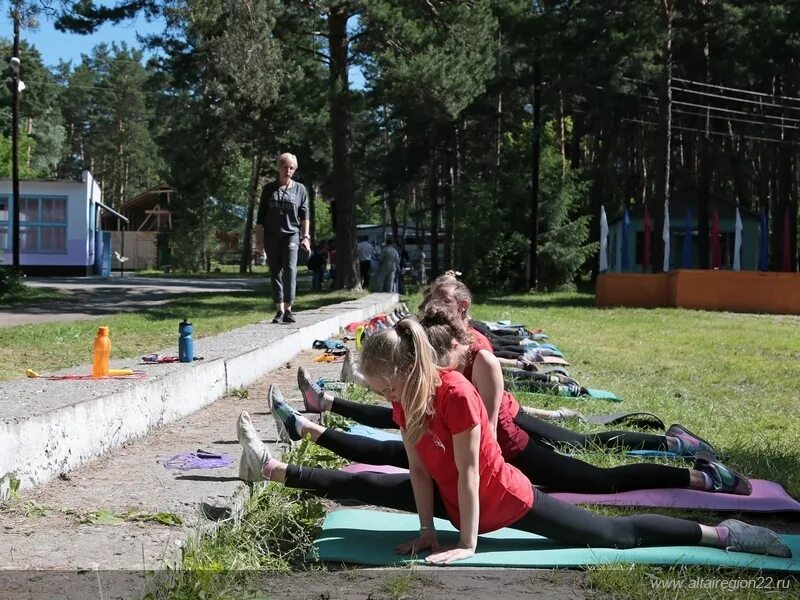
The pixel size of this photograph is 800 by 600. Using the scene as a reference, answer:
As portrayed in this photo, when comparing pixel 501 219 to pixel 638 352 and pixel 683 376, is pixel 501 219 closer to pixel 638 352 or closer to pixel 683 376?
pixel 638 352

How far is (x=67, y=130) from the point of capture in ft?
292

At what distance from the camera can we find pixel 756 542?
Result: 12.5 ft

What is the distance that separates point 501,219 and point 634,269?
9.35 metres

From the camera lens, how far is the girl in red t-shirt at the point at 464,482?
11.8 ft

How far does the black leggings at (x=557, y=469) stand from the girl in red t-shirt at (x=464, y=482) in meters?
0.77

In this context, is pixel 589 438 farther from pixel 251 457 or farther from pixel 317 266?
pixel 317 266

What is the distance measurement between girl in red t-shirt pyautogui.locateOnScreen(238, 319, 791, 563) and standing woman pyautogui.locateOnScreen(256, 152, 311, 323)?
700cm

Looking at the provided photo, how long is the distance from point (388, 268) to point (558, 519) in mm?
22599

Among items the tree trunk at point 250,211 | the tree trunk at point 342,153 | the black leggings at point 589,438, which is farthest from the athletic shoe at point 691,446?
the tree trunk at point 250,211

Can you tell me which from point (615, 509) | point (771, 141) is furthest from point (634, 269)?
point (615, 509)

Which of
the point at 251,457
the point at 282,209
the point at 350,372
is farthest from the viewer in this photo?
the point at 282,209

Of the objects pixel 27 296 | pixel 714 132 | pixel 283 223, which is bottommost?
pixel 27 296

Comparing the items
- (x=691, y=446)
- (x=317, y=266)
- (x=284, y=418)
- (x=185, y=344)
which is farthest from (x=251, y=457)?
(x=317, y=266)

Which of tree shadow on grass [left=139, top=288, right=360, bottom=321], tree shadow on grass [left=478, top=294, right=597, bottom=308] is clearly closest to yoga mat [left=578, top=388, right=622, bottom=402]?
tree shadow on grass [left=139, top=288, right=360, bottom=321]
